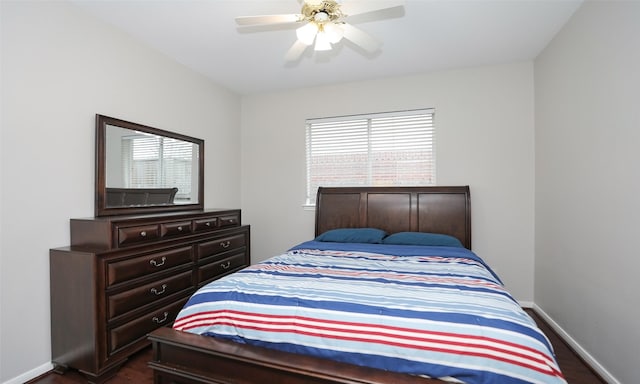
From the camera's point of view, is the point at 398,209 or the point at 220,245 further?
the point at 398,209

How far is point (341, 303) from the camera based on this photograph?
1511mm

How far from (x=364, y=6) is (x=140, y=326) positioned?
9.12 feet

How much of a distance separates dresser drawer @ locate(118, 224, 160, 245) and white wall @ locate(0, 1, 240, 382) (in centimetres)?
47

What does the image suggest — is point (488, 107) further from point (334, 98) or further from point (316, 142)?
point (316, 142)

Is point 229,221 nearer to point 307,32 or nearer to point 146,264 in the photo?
point 146,264

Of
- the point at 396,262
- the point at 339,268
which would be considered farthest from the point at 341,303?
the point at 396,262

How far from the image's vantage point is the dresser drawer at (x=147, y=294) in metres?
2.15

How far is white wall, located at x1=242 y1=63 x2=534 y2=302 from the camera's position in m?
3.34

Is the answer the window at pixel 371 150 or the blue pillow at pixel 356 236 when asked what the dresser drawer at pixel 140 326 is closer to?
the blue pillow at pixel 356 236

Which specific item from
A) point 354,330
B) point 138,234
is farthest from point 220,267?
point 354,330

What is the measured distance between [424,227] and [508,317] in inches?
87.1

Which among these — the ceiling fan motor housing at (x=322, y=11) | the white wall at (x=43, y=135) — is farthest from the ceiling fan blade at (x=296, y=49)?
the white wall at (x=43, y=135)

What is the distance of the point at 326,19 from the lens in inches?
75.6

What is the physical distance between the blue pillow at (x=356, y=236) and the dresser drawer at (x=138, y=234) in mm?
1669
